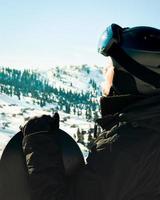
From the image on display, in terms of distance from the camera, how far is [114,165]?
3.46m

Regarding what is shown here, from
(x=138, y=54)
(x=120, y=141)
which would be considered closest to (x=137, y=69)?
(x=138, y=54)

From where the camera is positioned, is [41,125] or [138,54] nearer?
[41,125]

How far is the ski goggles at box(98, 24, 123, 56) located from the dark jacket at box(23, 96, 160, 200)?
0.59 meters

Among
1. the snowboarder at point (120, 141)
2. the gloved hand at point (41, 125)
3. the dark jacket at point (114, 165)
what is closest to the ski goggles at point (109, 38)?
the snowboarder at point (120, 141)

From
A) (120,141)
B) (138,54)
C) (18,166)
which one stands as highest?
(138,54)

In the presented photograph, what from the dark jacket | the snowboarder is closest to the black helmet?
the snowboarder

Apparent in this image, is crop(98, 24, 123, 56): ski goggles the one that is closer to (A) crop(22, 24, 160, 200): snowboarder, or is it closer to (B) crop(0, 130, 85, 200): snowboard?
(A) crop(22, 24, 160, 200): snowboarder

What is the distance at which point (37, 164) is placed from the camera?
11.4 ft

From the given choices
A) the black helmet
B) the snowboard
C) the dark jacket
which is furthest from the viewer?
the black helmet

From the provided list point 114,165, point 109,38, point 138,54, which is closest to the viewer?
point 114,165

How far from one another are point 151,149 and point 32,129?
3.29 ft

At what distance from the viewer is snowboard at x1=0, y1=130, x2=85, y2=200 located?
3.65 metres

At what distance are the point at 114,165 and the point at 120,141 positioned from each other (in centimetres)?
20

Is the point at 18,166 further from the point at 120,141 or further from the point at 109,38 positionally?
the point at 109,38
